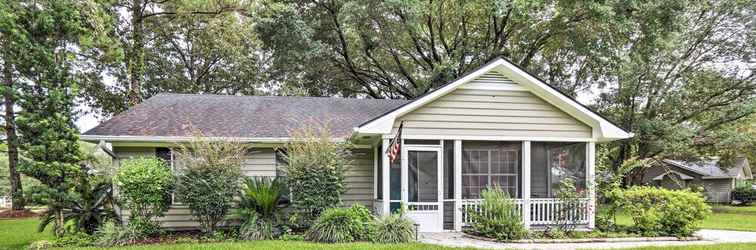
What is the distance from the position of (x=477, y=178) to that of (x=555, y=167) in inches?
67.7

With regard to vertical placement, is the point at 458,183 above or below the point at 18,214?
above

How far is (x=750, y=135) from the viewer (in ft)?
55.0

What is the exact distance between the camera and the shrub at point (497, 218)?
26.3ft

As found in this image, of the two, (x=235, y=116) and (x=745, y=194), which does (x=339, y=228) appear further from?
(x=745, y=194)

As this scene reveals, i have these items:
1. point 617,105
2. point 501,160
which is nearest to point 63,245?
point 501,160

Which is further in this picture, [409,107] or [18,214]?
[18,214]

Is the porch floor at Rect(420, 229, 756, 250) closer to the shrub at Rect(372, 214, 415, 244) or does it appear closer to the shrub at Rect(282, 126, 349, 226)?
the shrub at Rect(372, 214, 415, 244)

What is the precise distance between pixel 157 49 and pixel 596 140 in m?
18.8

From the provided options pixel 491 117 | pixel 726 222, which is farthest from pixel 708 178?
pixel 491 117

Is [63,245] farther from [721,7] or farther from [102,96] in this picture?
[721,7]

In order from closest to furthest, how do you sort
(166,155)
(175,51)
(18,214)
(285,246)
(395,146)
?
(285,246) < (395,146) < (166,155) < (18,214) < (175,51)

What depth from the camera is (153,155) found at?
9.25 meters

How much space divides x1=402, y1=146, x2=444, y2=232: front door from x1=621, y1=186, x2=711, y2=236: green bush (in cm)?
373

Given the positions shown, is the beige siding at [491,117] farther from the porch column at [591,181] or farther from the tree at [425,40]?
the tree at [425,40]
